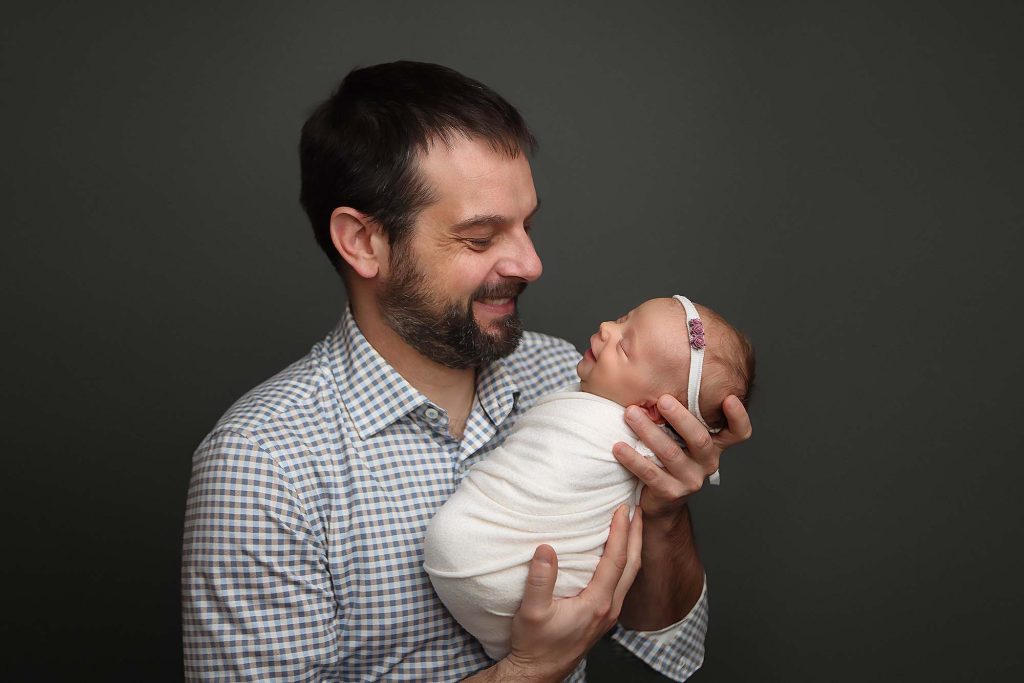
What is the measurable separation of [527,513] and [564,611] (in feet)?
0.67

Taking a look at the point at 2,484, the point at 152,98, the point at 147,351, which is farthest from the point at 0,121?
the point at 2,484

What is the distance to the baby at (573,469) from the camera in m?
1.89

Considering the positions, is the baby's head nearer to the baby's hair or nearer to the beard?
the baby's hair

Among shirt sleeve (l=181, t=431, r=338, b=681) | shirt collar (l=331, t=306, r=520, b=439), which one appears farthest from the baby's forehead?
shirt sleeve (l=181, t=431, r=338, b=681)

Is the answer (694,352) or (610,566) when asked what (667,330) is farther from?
(610,566)

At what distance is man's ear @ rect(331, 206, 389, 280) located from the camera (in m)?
2.23

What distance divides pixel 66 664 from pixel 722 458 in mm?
2105

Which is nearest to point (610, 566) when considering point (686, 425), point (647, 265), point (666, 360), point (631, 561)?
point (631, 561)

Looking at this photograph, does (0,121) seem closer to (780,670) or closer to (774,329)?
(774,329)

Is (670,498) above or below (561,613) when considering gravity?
above

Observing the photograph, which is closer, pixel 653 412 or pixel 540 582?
pixel 540 582

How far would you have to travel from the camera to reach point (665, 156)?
10.5 feet

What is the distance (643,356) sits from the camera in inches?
80.8

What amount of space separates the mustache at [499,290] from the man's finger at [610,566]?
0.57m
